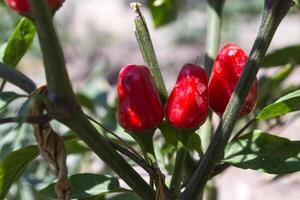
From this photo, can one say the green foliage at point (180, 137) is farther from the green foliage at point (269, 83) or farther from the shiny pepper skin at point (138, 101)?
the green foliage at point (269, 83)

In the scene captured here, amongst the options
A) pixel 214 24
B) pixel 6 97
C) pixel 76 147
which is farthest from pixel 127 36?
pixel 6 97

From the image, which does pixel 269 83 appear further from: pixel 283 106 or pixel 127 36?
pixel 127 36

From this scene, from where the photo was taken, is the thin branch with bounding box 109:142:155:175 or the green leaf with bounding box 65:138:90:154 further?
the green leaf with bounding box 65:138:90:154

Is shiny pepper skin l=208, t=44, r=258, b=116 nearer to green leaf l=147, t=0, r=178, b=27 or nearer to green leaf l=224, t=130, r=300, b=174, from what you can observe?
green leaf l=224, t=130, r=300, b=174

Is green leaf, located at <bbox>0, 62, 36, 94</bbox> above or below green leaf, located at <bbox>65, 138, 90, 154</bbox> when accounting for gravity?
above

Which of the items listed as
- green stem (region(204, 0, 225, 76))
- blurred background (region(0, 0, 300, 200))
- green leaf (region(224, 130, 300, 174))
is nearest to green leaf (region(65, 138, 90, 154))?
green stem (region(204, 0, 225, 76))

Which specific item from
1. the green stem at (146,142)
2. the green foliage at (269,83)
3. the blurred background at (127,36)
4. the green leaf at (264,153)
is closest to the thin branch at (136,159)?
the green stem at (146,142)
